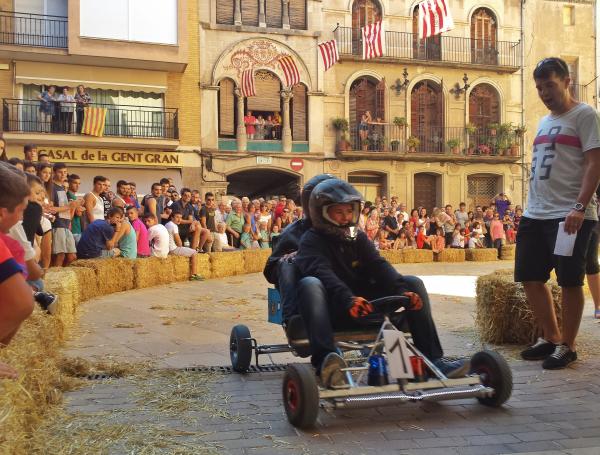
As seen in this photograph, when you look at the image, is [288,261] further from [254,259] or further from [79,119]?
[79,119]

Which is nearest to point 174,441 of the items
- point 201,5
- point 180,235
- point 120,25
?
point 180,235

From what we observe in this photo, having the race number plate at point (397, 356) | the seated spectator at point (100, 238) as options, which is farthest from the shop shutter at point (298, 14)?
the race number plate at point (397, 356)

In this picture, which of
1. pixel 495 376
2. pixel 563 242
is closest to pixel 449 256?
pixel 563 242

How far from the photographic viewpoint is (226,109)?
25.9 metres

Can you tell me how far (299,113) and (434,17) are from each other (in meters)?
6.80

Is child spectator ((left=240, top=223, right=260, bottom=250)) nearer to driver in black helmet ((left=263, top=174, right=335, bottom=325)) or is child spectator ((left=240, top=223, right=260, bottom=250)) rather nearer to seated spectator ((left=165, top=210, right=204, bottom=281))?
seated spectator ((left=165, top=210, right=204, bottom=281))

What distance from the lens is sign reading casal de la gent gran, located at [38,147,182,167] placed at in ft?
76.0

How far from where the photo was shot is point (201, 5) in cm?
2544

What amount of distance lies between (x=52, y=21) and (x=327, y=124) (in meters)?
10.8

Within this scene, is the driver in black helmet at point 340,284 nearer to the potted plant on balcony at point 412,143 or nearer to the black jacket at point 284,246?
the black jacket at point 284,246

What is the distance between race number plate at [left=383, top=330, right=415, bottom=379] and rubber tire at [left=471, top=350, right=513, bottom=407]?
50 cm

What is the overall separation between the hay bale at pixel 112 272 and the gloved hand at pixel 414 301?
6.80 m

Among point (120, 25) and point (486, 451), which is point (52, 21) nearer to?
point (120, 25)

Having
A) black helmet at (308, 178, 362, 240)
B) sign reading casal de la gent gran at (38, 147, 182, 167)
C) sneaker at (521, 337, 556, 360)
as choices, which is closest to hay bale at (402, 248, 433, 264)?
sign reading casal de la gent gran at (38, 147, 182, 167)
